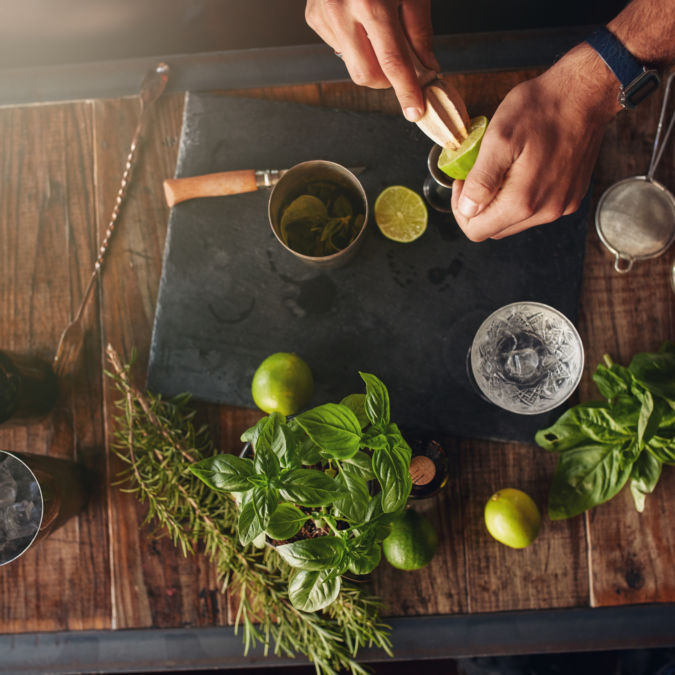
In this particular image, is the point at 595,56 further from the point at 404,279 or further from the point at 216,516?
the point at 216,516

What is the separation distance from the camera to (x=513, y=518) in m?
1.08

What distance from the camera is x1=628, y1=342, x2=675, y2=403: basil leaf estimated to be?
40.8 inches

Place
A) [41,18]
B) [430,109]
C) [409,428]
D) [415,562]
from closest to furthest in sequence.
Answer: [430,109]
[415,562]
[409,428]
[41,18]

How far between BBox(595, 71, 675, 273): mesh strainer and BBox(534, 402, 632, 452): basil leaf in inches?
12.9

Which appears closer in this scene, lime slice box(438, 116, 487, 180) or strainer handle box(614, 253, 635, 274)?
lime slice box(438, 116, 487, 180)

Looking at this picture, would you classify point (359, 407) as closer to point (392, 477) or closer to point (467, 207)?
point (392, 477)

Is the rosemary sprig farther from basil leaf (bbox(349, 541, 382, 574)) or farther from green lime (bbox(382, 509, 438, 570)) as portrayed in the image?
Result: basil leaf (bbox(349, 541, 382, 574))

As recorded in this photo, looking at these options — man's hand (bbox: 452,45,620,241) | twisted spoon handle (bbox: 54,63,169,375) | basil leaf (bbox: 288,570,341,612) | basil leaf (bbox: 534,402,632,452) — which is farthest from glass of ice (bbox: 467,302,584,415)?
twisted spoon handle (bbox: 54,63,169,375)

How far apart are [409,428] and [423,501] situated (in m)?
0.16

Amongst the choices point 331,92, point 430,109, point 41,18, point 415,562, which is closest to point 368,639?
point 415,562

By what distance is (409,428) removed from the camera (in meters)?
1.18

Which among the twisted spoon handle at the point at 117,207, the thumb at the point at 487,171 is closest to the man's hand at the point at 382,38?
the thumb at the point at 487,171

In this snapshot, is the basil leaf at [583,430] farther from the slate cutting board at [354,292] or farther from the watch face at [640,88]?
the watch face at [640,88]

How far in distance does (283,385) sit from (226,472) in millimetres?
→ 262
